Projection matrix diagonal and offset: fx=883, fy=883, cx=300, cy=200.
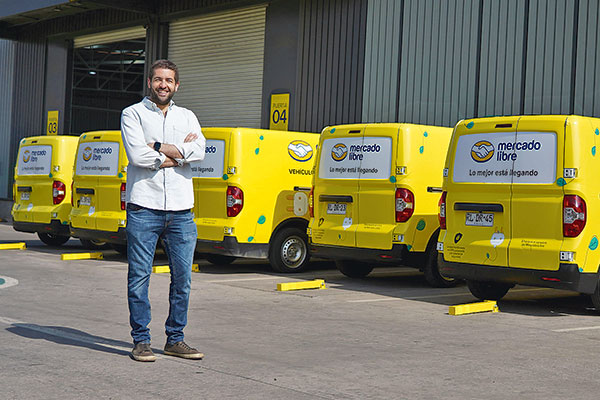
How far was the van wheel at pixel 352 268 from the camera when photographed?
1284cm

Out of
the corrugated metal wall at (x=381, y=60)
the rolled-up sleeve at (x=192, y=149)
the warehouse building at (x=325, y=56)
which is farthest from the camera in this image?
the corrugated metal wall at (x=381, y=60)

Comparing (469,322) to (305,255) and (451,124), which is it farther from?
(451,124)

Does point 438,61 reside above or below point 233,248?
above

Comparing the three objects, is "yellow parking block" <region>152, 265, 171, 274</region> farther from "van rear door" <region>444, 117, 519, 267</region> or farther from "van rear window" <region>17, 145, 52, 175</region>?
"van rear door" <region>444, 117, 519, 267</region>

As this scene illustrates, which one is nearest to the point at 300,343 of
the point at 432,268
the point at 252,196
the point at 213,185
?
the point at 432,268

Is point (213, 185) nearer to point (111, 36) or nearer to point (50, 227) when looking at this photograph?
point (50, 227)

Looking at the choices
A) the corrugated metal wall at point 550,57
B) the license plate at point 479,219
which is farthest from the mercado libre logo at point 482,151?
the corrugated metal wall at point 550,57

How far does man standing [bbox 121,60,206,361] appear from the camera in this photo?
238 inches

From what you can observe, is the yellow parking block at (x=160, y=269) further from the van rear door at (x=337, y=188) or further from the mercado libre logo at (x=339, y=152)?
the mercado libre logo at (x=339, y=152)

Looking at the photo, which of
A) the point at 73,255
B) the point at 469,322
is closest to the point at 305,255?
the point at 73,255

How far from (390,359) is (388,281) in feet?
19.9

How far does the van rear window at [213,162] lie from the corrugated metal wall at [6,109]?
1675 cm

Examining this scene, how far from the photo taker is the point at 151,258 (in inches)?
243

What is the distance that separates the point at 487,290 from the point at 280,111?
10.0 m
